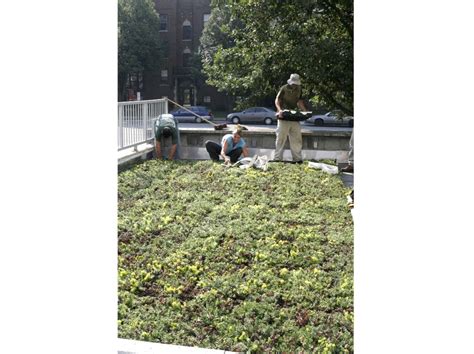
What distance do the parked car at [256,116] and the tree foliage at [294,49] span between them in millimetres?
15102

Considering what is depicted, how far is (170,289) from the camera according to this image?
3.88 metres

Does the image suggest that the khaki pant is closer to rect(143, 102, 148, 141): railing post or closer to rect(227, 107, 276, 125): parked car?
rect(143, 102, 148, 141): railing post

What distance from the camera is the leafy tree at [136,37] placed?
28688mm

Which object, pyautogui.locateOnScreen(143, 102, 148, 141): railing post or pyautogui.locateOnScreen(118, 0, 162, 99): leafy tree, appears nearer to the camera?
pyautogui.locateOnScreen(143, 102, 148, 141): railing post

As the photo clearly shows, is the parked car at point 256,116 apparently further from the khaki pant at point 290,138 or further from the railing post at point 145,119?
the khaki pant at point 290,138

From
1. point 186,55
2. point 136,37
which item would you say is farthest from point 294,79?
point 186,55

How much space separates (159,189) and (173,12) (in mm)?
27177

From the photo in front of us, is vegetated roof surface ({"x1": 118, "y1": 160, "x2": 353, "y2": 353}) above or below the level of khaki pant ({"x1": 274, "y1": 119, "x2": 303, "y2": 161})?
below

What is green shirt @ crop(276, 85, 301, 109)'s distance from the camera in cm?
917

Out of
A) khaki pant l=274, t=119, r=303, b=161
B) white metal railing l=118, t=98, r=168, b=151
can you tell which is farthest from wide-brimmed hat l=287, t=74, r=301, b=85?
white metal railing l=118, t=98, r=168, b=151
